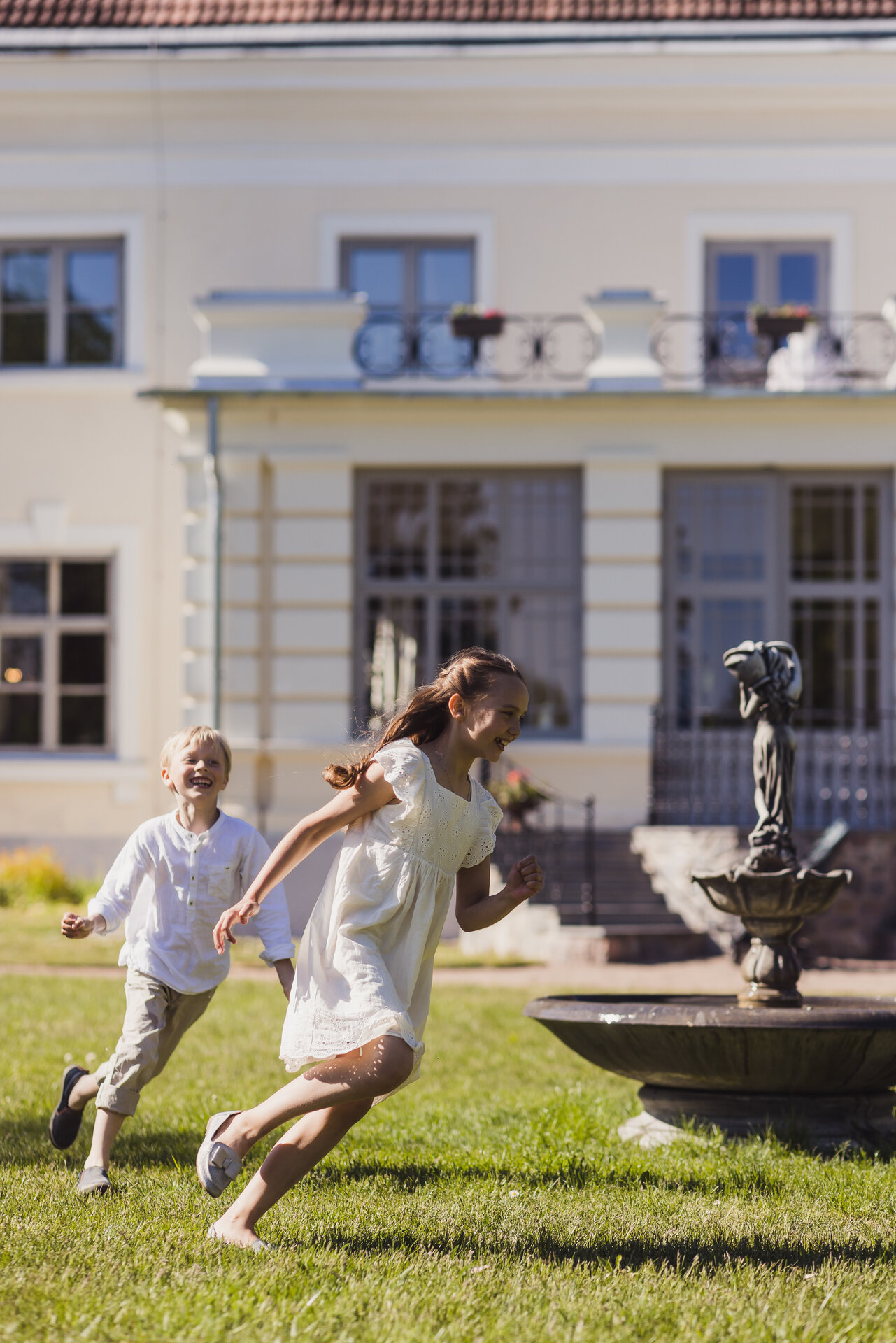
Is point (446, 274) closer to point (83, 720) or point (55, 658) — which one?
point (55, 658)

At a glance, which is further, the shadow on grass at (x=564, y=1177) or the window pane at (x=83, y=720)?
the window pane at (x=83, y=720)

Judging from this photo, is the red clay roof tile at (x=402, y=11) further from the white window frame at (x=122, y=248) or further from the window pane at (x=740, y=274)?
the window pane at (x=740, y=274)

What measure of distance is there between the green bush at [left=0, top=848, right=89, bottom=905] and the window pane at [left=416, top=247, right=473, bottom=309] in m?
7.48

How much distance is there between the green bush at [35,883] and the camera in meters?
16.1

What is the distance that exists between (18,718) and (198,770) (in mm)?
13528

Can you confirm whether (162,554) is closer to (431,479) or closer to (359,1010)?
(431,479)

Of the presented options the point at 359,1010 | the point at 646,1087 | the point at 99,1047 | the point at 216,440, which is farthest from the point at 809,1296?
the point at 216,440

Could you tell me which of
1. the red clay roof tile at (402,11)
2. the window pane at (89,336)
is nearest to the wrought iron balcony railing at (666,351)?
the window pane at (89,336)

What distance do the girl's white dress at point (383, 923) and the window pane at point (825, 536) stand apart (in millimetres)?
12459

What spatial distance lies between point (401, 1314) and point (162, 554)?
15.0 meters

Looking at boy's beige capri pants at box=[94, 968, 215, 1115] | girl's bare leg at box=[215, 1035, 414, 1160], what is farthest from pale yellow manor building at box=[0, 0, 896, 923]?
girl's bare leg at box=[215, 1035, 414, 1160]

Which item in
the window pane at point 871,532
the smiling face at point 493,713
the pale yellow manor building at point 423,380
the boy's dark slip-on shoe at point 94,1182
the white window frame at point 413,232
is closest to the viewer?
the smiling face at point 493,713

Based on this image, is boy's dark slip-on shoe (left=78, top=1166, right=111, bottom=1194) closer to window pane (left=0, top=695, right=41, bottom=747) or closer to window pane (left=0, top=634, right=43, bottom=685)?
window pane (left=0, top=695, right=41, bottom=747)

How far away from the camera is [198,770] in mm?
5180
